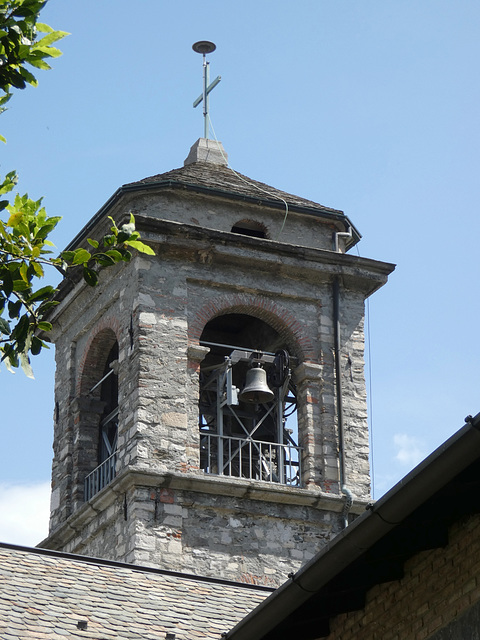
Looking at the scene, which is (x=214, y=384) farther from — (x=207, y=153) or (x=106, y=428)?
(x=207, y=153)

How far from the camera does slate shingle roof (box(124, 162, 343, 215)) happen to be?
18.6 meters

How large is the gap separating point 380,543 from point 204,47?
1394 cm

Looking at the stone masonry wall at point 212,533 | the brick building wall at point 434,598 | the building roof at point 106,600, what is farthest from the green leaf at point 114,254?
the stone masonry wall at point 212,533

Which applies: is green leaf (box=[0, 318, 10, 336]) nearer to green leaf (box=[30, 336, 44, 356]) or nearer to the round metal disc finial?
green leaf (box=[30, 336, 44, 356])

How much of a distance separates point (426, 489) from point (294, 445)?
10.9 m

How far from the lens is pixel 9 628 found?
34.6 ft

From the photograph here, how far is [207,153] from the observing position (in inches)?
808

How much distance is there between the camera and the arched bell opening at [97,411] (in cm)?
1841

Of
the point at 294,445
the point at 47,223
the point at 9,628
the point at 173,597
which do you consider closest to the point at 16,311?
the point at 47,223

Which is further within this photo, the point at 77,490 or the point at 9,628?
the point at 77,490

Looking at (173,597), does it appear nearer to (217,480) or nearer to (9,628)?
(9,628)

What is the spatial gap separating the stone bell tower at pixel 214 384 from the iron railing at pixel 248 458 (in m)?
0.03

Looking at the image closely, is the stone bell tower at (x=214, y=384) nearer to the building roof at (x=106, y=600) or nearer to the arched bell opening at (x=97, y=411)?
the arched bell opening at (x=97, y=411)

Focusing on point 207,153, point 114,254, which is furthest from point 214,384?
point 114,254
